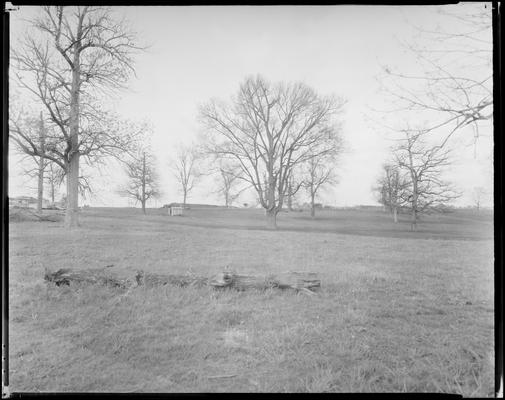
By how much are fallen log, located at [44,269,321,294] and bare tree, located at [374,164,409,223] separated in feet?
3.11

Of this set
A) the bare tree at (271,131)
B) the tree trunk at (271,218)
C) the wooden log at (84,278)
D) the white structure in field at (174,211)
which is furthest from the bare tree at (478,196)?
the wooden log at (84,278)

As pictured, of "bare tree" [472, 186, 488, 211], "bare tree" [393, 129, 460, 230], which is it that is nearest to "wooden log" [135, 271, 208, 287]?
"bare tree" [393, 129, 460, 230]

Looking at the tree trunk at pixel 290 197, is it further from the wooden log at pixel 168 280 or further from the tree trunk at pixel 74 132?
the tree trunk at pixel 74 132

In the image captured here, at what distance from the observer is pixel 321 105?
2.29 m

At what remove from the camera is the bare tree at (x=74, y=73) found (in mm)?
2152

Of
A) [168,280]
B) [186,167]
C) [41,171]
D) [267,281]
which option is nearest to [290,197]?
[267,281]

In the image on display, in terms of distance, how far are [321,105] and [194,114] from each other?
114 cm

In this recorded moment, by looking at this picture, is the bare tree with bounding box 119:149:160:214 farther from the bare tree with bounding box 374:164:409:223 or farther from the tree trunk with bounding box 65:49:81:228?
the bare tree with bounding box 374:164:409:223

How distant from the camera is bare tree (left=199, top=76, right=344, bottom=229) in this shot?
89.6 inches

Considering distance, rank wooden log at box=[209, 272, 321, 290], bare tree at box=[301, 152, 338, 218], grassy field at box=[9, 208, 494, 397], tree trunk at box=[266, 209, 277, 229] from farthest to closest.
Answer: tree trunk at box=[266, 209, 277, 229], bare tree at box=[301, 152, 338, 218], wooden log at box=[209, 272, 321, 290], grassy field at box=[9, 208, 494, 397]

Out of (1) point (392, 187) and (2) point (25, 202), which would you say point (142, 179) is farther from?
(1) point (392, 187)

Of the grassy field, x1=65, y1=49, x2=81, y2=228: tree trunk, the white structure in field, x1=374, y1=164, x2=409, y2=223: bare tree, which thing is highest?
x1=65, y1=49, x2=81, y2=228: tree trunk
